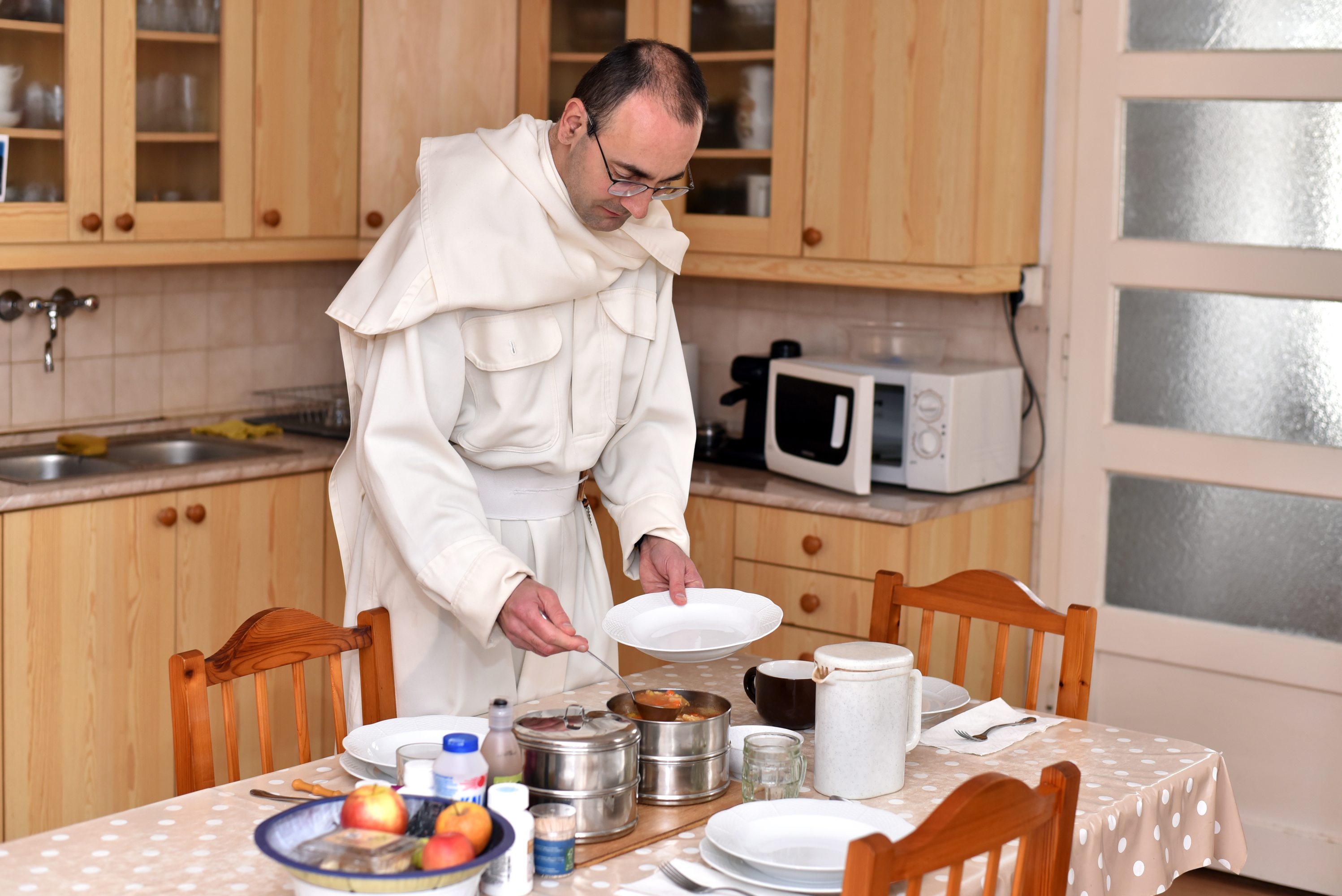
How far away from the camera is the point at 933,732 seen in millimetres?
1946

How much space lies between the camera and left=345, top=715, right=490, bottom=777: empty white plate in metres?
1.73

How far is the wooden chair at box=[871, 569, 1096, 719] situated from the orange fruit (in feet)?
3.25

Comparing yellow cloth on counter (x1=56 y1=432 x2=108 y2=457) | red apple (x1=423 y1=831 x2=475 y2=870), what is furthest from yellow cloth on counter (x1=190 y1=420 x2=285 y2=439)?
red apple (x1=423 y1=831 x2=475 y2=870)

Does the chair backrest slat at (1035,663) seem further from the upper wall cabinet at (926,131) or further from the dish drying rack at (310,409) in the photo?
the dish drying rack at (310,409)

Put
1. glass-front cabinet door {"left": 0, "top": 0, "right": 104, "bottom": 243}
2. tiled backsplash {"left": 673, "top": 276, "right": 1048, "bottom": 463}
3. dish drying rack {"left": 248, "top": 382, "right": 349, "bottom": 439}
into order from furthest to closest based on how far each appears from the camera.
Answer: dish drying rack {"left": 248, "top": 382, "right": 349, "bottom": 439}, tiled backsplash {"left": 673, "top": 276, "right": 1048, "bottom": 463}, glass-front cabinet door {"left": 0, "top": 0, "right": 104, "bottom": 243}

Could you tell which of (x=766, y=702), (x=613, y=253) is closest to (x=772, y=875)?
(x=766, y=702)

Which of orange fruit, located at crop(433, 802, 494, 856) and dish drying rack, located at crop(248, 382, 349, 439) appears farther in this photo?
dish drying rack, located at crop(248, 382, 349, 439)

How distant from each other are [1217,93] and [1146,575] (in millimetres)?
1100

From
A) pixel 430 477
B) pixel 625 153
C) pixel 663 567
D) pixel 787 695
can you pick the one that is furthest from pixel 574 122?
pixel 787 695

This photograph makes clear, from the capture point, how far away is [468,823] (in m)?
1.33

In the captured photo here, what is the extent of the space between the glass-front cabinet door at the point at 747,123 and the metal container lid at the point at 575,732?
212 cm

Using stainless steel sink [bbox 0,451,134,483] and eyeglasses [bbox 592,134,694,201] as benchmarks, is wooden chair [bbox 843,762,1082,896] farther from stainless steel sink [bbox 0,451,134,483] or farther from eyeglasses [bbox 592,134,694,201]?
stainless steel sink [bbox 0,451,134,483]

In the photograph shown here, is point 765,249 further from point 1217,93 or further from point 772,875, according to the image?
point 772,875

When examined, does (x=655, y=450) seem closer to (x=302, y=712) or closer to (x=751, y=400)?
(x=302, y=712)
